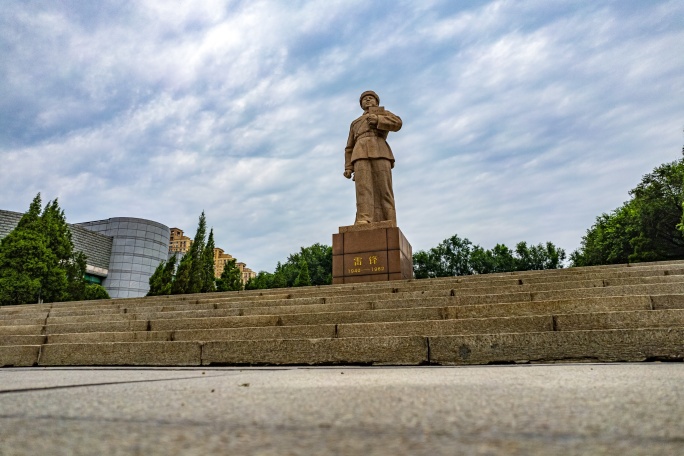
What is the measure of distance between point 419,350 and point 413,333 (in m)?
0.52

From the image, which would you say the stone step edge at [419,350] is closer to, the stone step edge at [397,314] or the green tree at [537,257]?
the stone step edge at [397,314]

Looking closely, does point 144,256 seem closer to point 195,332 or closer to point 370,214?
point 370,214

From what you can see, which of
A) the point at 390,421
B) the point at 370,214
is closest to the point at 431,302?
the point at 390,421

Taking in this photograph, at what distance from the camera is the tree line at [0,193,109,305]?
17.4 m

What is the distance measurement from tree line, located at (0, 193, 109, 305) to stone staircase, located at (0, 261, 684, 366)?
13.8 m

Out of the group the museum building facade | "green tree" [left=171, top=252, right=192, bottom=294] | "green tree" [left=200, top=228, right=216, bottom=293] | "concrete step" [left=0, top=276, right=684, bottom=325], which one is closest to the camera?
"concrete step" [left=0, top=276, right=684, bottom=325]

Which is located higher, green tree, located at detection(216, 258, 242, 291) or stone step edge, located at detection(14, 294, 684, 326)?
green tree, located at detection(216, 258, 242, 291)

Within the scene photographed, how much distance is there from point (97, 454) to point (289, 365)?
10.8ft

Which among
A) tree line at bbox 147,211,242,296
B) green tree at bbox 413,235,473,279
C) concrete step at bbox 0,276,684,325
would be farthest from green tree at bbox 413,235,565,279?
concrete step at bbox 0,276,684,325

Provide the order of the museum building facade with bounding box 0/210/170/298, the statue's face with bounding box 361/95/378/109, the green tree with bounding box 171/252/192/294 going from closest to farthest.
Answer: the statue's face with bounding box 361/95/378/109, the green tree with bounding box 171/252/192/294, the museum building facade with bounding box 0/210/170/298

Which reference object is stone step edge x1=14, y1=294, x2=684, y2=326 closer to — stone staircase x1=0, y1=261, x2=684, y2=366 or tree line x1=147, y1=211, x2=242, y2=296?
stone staircase x1=0, y1=261, x2=684, y2=366

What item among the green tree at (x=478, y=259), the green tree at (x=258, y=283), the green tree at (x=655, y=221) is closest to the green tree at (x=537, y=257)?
the green tree at (x=478, y=259)

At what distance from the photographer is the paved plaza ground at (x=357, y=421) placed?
788mm

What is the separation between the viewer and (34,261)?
18.3m
